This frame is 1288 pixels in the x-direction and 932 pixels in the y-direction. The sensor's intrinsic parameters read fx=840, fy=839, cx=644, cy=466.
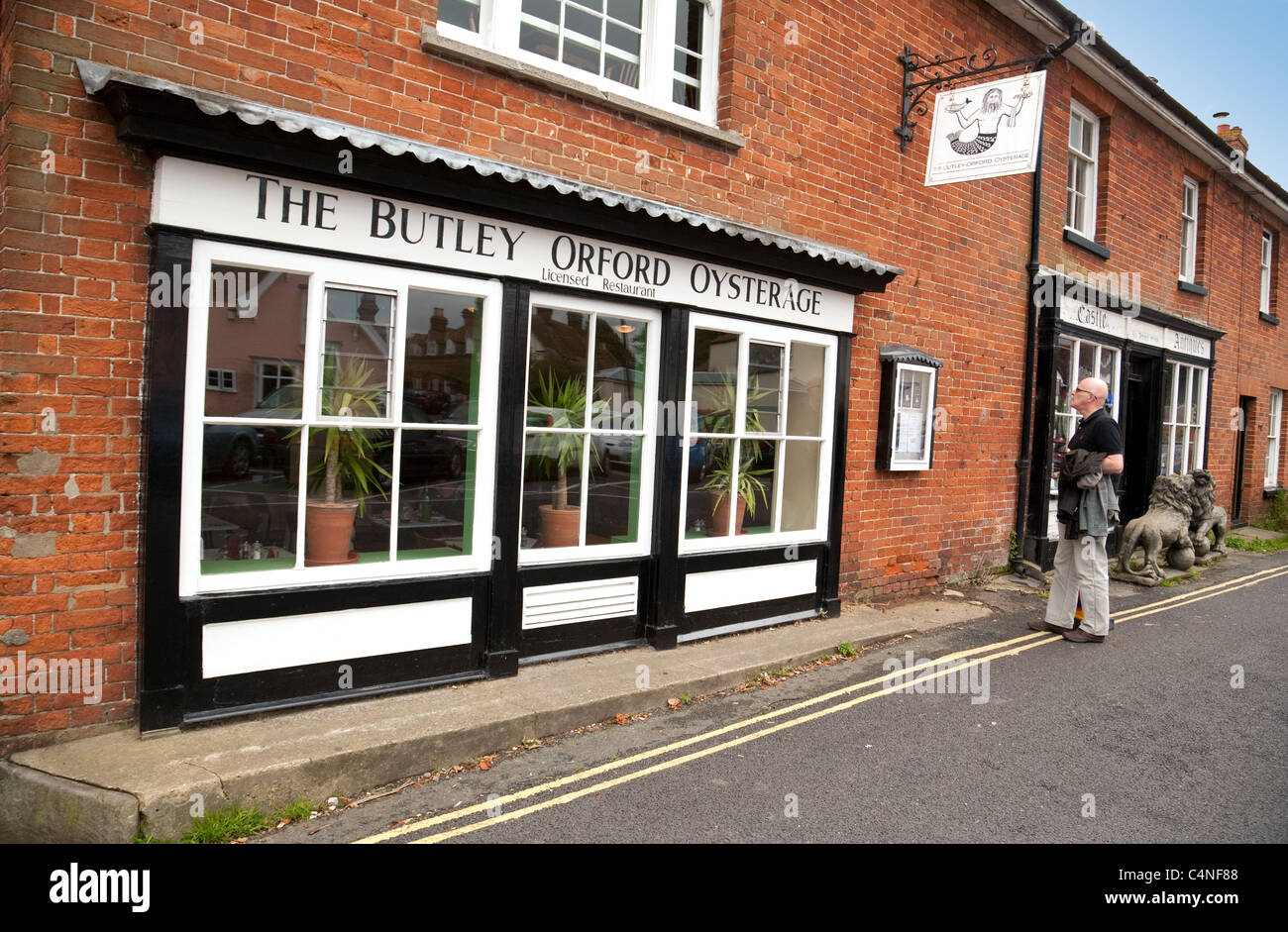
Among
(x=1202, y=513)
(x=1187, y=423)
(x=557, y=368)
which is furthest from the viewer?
(x=1187, y=423)

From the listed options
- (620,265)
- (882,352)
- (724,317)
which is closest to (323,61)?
(620,265)

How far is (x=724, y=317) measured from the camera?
6762 mm

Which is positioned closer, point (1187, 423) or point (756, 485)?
point (756, 485)

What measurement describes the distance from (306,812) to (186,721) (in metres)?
0.91

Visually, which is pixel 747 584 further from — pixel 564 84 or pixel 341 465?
pixel 564 84

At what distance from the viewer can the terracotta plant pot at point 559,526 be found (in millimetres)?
5945

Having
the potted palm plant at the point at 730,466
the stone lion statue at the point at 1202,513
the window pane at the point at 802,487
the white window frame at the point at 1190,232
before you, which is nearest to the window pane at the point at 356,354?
the potted palm plant at the point at 730,466

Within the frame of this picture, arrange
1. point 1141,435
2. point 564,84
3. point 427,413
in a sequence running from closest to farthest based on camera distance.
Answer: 1. point 427,413
2. point 564,84
3. point 1141,435

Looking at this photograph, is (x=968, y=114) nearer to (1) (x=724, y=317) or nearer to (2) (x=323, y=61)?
(1) (x=724, y=317)

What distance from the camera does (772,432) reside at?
7.33 metres

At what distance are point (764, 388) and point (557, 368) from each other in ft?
6.85

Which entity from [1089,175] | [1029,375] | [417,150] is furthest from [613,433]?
[1089,175]

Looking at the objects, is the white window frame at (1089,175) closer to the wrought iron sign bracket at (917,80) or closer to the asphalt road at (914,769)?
the wrought iron sign bracket at (917,80)
